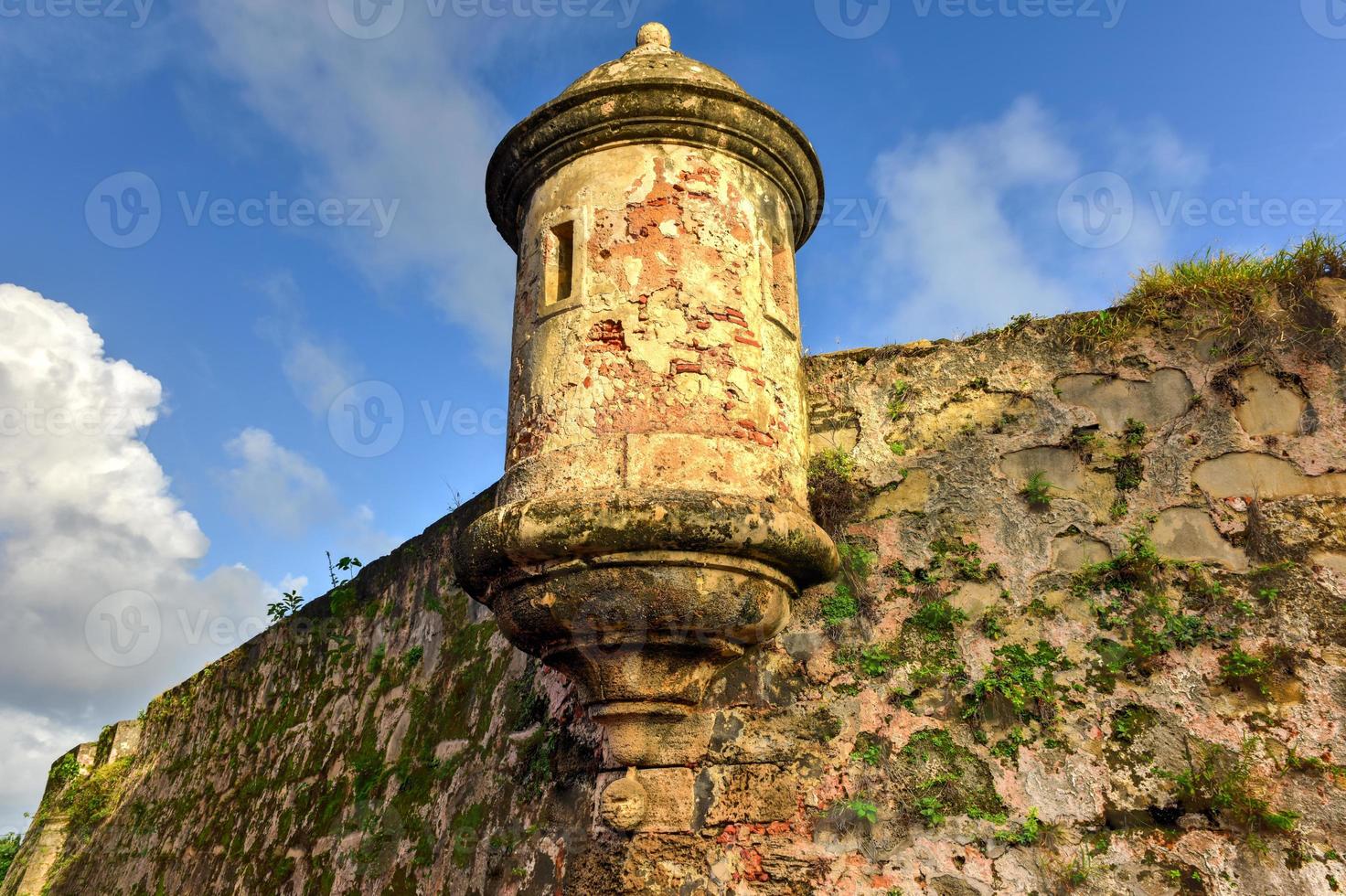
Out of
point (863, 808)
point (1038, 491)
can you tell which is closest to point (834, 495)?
point (1038, 491)

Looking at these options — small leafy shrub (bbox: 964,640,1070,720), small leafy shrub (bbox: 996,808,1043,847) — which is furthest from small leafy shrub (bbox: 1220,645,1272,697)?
small leafy shrub (bbox: 996,808,1043,847)

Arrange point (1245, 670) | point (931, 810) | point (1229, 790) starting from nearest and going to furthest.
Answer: point (1229, 790)
point (1245, 670)
point (931, 810)

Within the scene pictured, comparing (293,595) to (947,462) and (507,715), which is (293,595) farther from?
(947,462)

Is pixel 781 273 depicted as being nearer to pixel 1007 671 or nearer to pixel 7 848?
pixel 1007 671

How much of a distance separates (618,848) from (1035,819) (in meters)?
1.53

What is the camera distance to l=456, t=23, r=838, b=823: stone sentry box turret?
3.05 meters

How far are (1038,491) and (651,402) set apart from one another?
62.7 inches

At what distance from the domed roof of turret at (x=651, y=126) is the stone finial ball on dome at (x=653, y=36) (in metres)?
0.10

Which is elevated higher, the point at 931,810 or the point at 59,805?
the point at 59,805

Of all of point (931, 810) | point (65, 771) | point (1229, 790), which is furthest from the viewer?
point (65, 771)

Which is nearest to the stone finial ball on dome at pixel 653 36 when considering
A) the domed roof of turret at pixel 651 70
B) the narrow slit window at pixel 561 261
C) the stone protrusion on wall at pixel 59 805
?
the domed roof of turret at pixel 651 70

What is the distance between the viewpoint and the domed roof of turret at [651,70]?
3732mm

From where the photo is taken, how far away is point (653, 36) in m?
4.34

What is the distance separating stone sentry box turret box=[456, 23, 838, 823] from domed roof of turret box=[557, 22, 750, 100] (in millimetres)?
19
